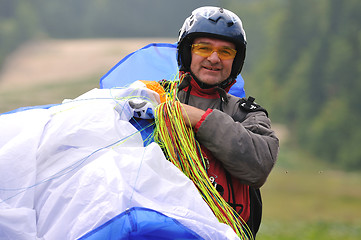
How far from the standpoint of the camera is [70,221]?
1958 millimetres

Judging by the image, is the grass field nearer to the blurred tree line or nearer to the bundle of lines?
the blurred tree line

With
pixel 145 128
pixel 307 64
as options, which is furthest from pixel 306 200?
pixel 145 128

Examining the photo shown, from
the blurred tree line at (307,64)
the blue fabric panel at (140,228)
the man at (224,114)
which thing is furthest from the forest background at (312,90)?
the blue fabric panel at (140,228)

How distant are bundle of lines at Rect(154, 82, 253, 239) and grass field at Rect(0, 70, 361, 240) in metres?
2.53

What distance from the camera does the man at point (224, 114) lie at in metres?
2.29

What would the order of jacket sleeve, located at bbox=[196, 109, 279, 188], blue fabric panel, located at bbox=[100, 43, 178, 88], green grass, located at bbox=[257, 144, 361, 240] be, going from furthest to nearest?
green grass, located at bbox=[257, 144, 361, 240] < blue fabric panel, located at bbox=[100, 43, 178, 88] < jacket sleeve, located at bbox=[196, 109, 279, 188]

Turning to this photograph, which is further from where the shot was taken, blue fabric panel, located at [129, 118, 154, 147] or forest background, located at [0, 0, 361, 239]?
forest background, located at [0, 0, 361, 239]

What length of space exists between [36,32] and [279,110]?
29718mm

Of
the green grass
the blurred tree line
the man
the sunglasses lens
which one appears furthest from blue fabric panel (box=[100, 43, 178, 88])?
the blurred tree line

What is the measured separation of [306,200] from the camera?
20.5 metres

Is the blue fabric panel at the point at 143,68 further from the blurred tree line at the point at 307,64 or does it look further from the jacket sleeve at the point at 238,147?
the blurred tree line at the point at 307,64

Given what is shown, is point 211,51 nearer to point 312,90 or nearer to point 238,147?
point 238,147

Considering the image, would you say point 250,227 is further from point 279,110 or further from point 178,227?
point 279,110

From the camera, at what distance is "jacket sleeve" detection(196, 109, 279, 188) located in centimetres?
228
